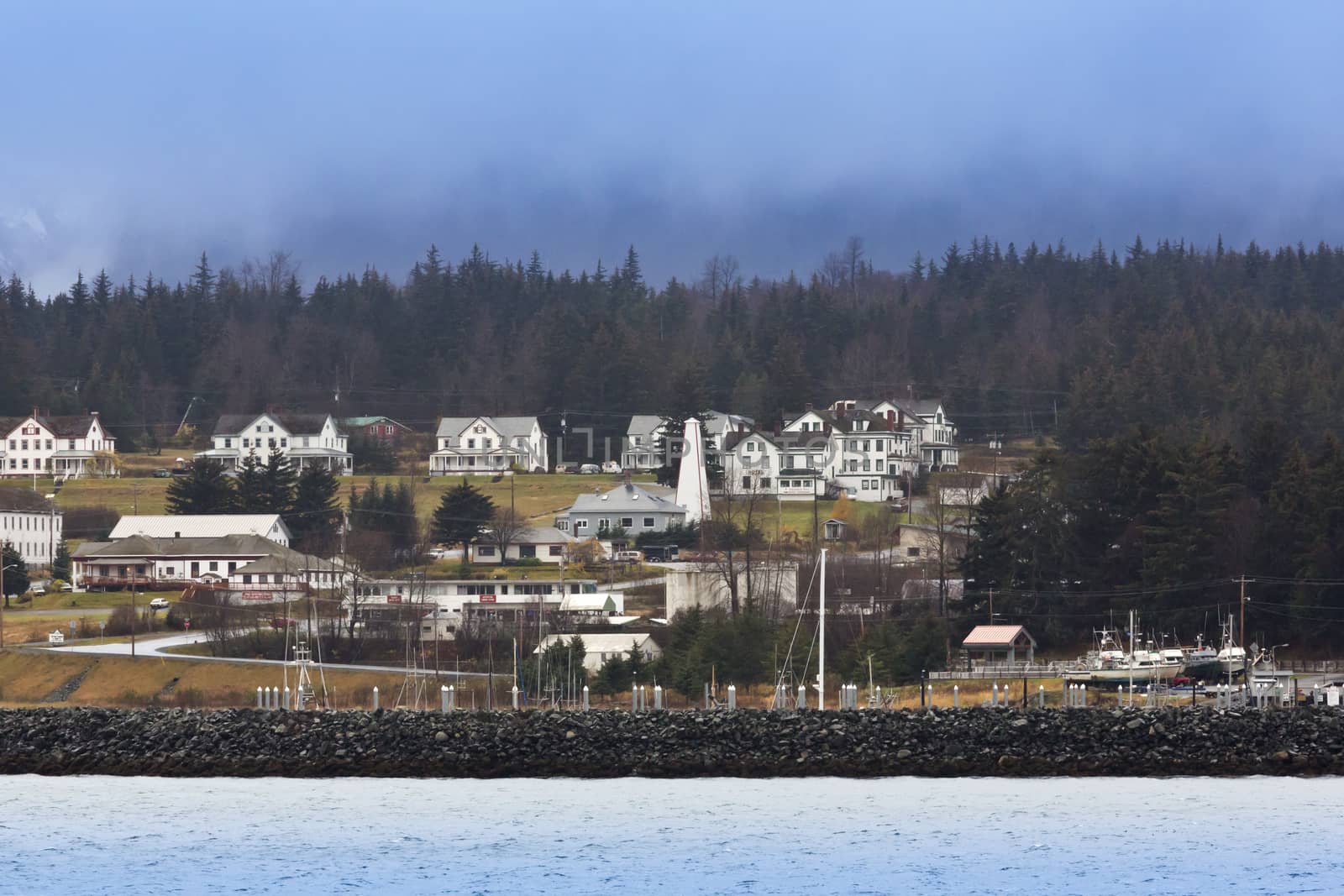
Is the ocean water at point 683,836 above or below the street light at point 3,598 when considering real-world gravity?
below

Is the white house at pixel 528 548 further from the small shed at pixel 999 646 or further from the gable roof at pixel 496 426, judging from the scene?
the gable roof at pixel 496 426

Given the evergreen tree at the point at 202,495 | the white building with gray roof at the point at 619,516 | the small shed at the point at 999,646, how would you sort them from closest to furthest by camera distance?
the small shed at the point at 999,646 → the white building with gray roof at the point at 619,516 → the evergreen tree at the point at 202,495

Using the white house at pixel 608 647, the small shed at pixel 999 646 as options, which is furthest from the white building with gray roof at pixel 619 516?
the small shed at pixel 999 646

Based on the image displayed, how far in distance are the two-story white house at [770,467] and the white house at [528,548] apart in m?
15.7

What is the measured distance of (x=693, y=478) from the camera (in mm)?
98000

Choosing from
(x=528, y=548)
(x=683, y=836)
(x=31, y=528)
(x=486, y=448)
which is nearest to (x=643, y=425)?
(x=486, y=448)

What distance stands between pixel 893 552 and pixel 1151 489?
68.5 ft

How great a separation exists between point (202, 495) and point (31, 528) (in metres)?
8.59

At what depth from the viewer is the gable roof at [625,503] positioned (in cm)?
9325

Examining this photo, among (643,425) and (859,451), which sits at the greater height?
(643,425)

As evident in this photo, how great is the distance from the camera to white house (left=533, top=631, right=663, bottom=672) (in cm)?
5628

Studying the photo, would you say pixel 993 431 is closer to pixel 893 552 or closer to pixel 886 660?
pixel 893 552

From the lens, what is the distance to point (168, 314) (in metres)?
165

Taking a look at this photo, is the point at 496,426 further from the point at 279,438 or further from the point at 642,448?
the point at 279,438
